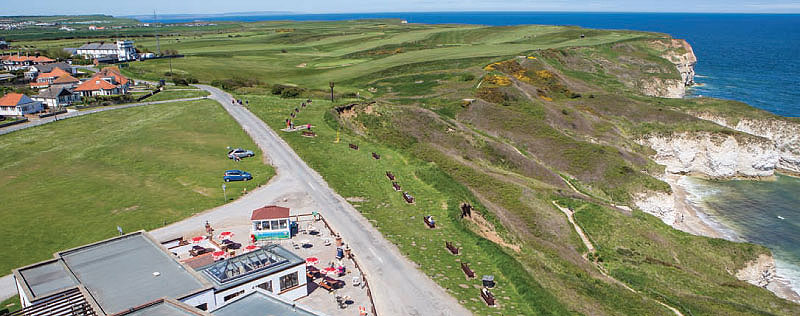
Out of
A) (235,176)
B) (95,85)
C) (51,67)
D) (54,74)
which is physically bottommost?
(235,176)

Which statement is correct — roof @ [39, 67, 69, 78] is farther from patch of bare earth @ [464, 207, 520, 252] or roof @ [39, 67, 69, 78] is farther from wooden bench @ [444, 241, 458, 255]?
wooden bench @ [444, 241, 458, 255]

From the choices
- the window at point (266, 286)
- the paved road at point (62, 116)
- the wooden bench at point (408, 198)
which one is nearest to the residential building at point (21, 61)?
the paved road at point (62, 116)

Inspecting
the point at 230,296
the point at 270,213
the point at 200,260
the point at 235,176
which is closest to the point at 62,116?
the point at 235,176

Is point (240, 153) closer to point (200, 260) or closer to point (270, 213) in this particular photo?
point (270, 213)

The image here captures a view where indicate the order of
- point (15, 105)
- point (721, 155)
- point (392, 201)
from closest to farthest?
point (392, 201)
point (721, 155)
point (15, 105)

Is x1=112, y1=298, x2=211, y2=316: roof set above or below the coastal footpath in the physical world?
above

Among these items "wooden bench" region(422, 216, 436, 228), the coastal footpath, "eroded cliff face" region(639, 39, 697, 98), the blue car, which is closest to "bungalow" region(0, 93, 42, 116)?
the blue car

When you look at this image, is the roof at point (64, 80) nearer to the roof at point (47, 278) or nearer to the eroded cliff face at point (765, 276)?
the roof at point (47, 278)
